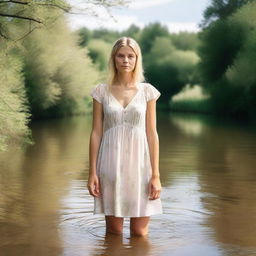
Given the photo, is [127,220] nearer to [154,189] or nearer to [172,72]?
[154,189]

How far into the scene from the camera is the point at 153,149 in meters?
6.81

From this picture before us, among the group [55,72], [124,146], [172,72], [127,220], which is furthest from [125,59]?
[172,72]

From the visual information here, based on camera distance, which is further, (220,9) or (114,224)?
(220,9)

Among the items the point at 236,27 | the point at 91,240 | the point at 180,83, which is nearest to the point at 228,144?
the point at 91,240

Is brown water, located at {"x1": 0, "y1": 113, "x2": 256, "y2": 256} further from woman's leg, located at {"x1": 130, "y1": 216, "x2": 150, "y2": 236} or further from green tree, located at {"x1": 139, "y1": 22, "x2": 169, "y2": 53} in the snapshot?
green tree, located at {"x1": 139, "y1": 22, "x2": 169, "y2": 53}

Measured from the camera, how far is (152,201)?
267 inches

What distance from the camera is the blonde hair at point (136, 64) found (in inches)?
264

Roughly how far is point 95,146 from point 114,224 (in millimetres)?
889

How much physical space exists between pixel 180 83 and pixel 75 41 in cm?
2451

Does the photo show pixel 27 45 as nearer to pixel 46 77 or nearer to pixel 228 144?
pixel 46 77

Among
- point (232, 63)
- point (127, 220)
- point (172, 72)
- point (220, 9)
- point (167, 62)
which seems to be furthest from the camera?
point (167, 62)

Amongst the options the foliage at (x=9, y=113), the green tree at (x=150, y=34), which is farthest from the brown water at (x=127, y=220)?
the green tree at (x=150, y=34)

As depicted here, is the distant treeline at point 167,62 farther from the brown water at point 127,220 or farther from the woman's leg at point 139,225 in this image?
the woman's leg at point 139,225

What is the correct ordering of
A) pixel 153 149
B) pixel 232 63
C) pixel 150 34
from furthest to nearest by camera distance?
pixel 150 34, pixel 232 63, pixel 153 149
